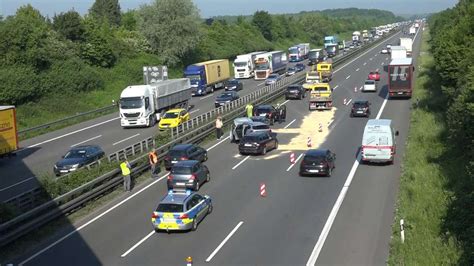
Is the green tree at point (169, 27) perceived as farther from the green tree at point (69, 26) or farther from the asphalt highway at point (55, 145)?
the asphalt highway at point (55, 145)

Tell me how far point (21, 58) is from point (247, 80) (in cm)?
3688

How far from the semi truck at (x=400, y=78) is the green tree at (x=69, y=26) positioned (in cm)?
3799

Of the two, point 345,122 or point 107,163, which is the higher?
point 107,163

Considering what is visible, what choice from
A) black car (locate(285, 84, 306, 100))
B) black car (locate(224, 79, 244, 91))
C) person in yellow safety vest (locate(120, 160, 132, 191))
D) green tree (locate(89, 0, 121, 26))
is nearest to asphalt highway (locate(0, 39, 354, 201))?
person in yellow safety vest (locate(120, 160, 132, 191))

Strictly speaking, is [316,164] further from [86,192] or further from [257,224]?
[86,192]

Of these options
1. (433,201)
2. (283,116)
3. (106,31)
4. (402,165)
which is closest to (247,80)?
(106,31)

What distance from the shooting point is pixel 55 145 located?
41000 mm

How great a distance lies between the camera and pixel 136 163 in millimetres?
30562

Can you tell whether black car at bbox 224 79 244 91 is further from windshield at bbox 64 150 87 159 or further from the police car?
the police car

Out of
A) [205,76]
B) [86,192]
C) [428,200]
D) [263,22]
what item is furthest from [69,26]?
[263,22]

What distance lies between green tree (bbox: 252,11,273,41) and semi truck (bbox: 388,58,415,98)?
9564 cm

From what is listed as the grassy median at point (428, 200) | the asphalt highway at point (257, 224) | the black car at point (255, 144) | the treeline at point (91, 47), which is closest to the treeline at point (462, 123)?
the grassy median at point (428, 200)

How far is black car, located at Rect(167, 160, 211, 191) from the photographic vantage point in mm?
26641

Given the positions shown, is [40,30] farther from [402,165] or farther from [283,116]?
[402,165]
